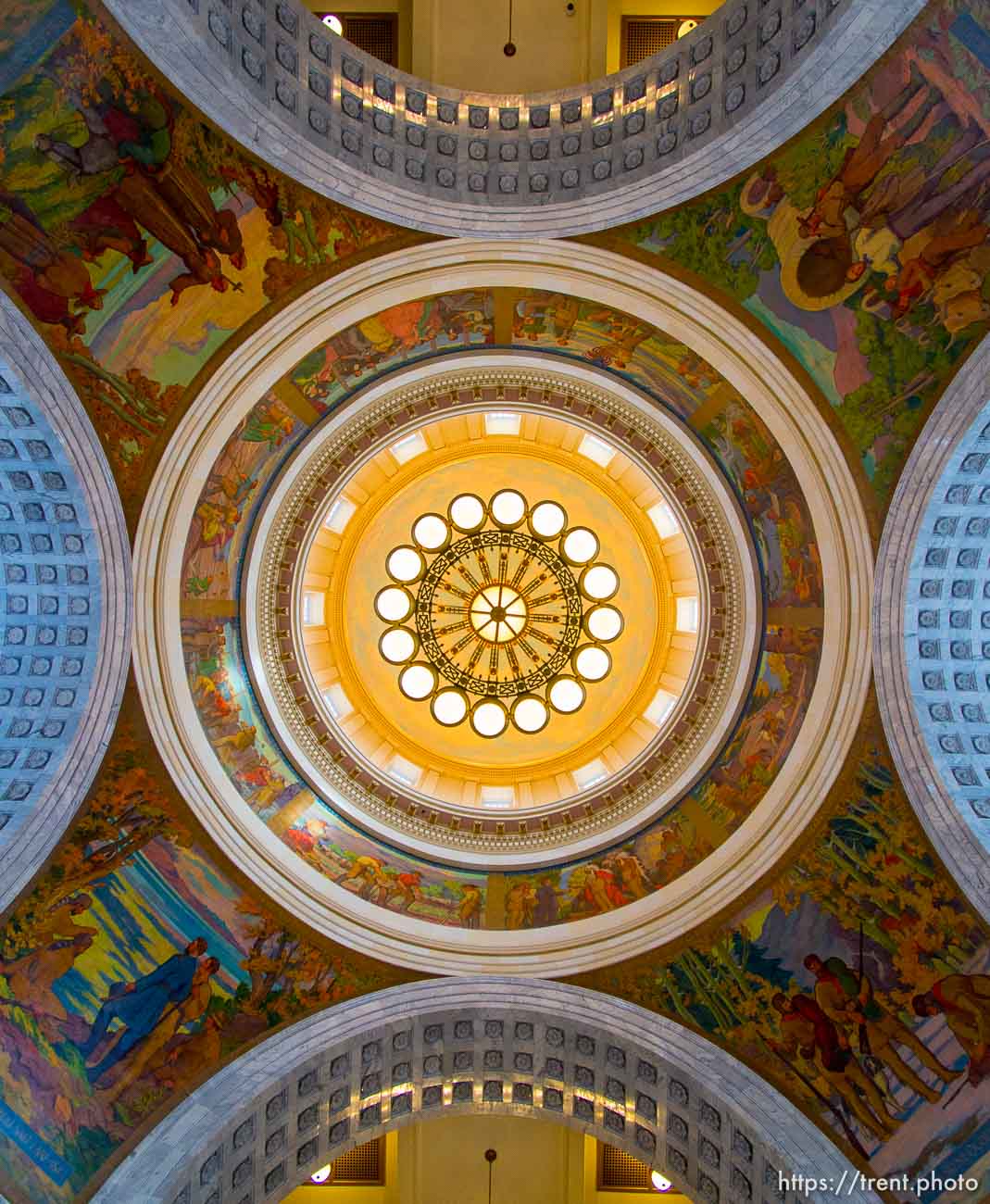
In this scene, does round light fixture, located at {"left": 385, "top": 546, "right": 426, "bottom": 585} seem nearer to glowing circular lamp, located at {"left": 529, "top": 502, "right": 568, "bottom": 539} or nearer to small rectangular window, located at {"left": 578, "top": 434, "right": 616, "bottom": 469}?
glowing circular lamp, located at {"left": 529, "top": 502, "right": 568, "bottom": 539}

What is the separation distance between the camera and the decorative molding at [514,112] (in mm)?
8797

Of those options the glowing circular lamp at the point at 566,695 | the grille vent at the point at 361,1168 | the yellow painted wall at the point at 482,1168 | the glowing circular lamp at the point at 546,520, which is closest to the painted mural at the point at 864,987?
the yellow painted wall at the point at 482,1168

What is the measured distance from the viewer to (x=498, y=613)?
16.2 m

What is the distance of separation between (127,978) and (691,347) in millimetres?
8749

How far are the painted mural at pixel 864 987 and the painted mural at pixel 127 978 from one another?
12.2ft

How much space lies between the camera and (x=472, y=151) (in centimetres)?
1034

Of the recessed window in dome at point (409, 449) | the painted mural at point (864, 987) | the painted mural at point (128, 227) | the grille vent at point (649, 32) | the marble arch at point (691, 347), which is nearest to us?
the painted mural at point (128, 227)

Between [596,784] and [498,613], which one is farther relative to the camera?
[498,613]

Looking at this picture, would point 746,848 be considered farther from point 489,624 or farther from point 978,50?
point 978,50

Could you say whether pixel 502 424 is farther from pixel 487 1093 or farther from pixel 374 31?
pixel 487 1093

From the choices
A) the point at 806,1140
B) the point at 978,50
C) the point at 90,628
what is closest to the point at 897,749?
the point at 806,1140

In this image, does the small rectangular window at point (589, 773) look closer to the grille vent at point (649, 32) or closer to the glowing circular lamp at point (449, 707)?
the glowing circular lamp at point (449, 707)

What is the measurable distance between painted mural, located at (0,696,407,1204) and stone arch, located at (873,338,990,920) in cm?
603

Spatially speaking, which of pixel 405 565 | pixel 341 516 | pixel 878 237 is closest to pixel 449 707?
pixel 405 565
